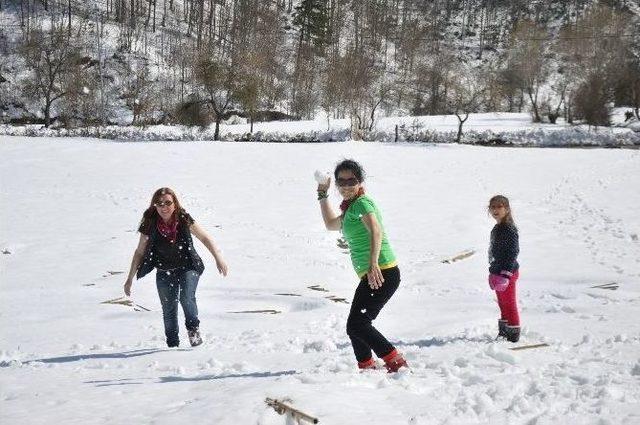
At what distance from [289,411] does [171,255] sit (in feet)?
8.58

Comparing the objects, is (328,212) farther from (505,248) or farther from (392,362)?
(505,248)

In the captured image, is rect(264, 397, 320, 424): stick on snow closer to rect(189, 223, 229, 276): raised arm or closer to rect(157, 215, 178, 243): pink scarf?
rect(189, 223, 229, 276): raised arm

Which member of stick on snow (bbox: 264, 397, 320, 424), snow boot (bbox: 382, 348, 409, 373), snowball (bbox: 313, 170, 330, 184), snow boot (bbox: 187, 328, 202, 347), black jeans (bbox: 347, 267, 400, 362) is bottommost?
snow boot (bbox: 187, 328, 202, 347)

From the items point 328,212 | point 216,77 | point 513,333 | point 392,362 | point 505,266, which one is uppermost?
point 216,77

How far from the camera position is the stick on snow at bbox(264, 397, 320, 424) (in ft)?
8.63

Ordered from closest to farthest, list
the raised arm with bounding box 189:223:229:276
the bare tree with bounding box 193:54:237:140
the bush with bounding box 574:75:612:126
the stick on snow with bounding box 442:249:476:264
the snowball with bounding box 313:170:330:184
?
the snowball with bounding box 313:170:330:184 < the raised arm with bounding box 189:223:229:276 < the stick on snow with bounding box 442:249:476:264 < the bare tree with bounding box 193:54:237:140 < the bush with bounding box 574:75:612:126

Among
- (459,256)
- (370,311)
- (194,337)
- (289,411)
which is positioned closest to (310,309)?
(194,337)

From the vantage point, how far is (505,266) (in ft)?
16.5

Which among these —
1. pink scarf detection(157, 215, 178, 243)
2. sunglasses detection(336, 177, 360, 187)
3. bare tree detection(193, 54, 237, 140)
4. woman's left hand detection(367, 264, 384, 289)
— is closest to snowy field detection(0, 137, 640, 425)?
woman's left hand detection(367, 264, 384, 289)

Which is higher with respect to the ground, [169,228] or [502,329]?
[169,228]

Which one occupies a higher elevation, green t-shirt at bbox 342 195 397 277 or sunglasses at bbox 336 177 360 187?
sunglasses at bbox 336 177 360 187

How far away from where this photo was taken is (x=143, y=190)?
64.6ft

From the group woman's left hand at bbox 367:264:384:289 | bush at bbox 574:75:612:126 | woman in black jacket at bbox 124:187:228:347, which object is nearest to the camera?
woman's left hand at bbox 367:264:384:289

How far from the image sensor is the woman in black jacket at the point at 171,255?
192 inches
